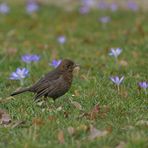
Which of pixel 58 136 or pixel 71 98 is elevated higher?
A: pixel 71 98

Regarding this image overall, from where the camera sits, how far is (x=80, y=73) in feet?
30.1

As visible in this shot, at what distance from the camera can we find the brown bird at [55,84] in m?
7.25

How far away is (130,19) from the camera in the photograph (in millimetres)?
13242

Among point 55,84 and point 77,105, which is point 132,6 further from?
point 77,105

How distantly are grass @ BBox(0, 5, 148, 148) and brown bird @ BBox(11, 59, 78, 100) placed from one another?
0.45 feet

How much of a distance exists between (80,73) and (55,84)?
1.93 meters

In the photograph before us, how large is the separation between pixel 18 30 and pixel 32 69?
3.16 metres

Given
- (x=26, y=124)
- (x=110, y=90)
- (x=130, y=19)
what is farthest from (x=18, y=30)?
(x=26, y=124)

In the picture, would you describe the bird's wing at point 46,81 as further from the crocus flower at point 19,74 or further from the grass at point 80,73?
the crocus flower at point 19,74

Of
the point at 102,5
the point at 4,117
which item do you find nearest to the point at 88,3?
the point at 102,5

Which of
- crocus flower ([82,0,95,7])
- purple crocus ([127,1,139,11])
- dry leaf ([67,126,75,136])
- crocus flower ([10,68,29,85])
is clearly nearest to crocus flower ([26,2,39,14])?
crocus flower ([82,0,95,7])

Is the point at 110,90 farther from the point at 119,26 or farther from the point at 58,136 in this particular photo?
the point at 119,26

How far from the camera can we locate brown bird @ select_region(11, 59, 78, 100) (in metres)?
7.25

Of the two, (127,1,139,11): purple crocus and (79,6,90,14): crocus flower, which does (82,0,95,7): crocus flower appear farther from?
(127,1,139,11): purple crocus
